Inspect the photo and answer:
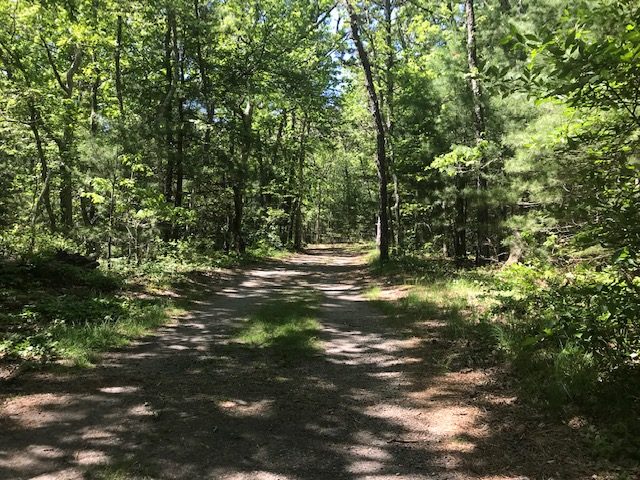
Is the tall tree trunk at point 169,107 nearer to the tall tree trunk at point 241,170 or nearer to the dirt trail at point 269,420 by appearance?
the tall tree trunk at point 241,170

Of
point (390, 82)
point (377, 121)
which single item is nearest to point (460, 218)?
point (377, 121)

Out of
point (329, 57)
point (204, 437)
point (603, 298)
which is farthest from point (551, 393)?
point (329, 57)

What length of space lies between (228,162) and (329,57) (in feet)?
20.1

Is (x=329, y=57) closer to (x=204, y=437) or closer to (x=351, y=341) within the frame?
(x=351, y=341)

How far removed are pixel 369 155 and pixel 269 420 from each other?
1016 inches

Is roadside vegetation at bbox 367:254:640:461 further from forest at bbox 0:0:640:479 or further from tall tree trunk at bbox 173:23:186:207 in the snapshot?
tall tree trunk at bbox 173:23:186:207

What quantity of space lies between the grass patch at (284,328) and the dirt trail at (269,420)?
334 millimetres

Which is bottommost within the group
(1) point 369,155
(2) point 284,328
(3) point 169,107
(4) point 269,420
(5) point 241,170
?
(4) point 269,420

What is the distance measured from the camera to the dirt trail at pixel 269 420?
3.56m

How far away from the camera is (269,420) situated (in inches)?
175

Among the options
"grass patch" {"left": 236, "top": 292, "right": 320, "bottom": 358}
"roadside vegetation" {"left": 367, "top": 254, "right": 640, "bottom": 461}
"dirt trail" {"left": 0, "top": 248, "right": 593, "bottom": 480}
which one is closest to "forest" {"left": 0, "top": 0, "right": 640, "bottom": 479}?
"roadside vegetation" {"left": 367, "top": 254, "right": 640, "bottom": 461}

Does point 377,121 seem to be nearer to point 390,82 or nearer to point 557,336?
point 390,82

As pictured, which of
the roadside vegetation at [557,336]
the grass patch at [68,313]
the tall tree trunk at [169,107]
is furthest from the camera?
the tall tree trunk at [169,107]

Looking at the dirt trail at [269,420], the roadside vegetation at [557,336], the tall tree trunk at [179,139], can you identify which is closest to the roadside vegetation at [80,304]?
the dirt trail at [269,420]
